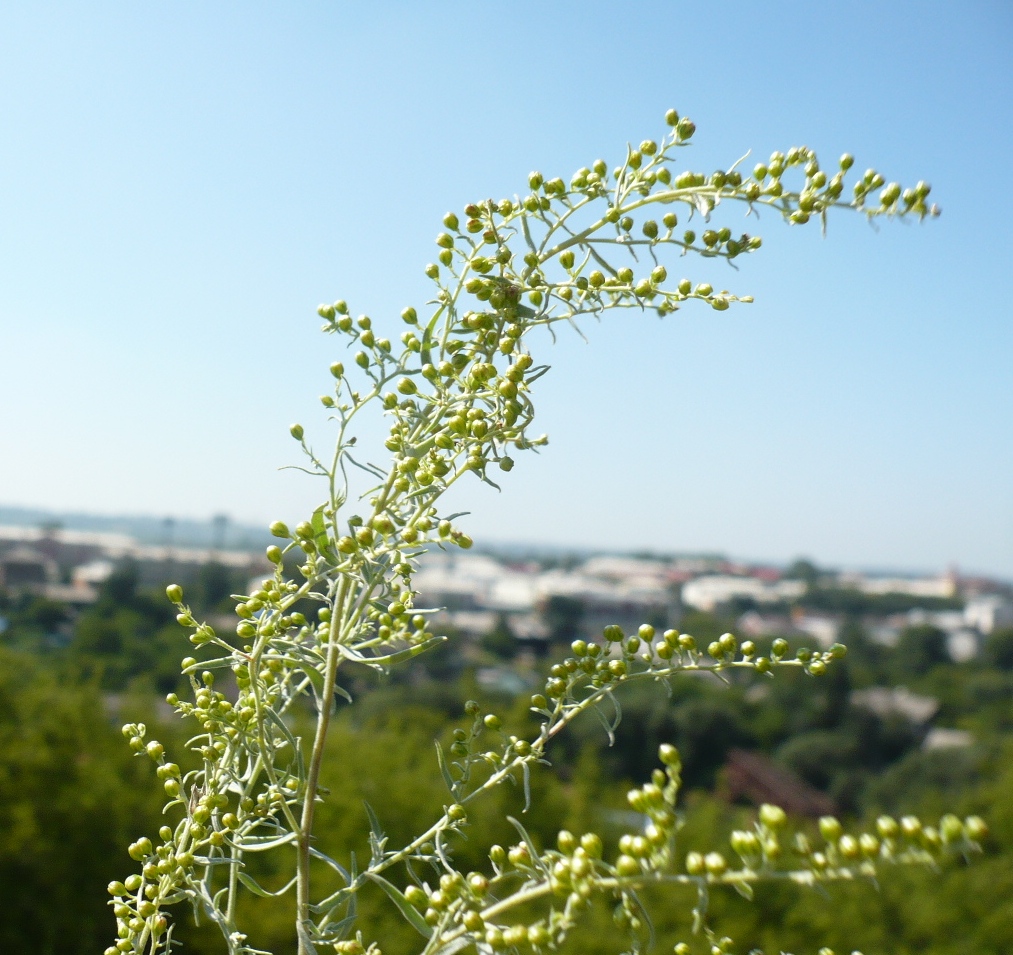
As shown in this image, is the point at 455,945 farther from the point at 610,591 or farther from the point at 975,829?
the point at 610,591

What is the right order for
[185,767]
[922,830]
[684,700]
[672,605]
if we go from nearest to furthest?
[922,830] → [185,767] → [684,700] → [672,605]

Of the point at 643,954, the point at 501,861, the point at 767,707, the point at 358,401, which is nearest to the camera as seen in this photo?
the point at 643,954

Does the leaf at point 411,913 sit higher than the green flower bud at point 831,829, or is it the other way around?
the green flower bud at point 831,829

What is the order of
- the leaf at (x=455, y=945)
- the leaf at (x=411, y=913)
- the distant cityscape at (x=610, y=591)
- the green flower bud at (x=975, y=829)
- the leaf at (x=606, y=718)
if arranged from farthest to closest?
the distant cityscape at (x=610, y=591) → the leaf at (x=606, y=718) → the leaf at (x=411, y=913) → the leaf at (x=455, y=945) → the green flower bud at (x=975, y=829)

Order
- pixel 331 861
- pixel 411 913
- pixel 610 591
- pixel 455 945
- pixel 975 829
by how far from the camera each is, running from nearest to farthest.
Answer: pixel 975 829 → pixel 455 945 → pixel 411 913 → pixel 331 861 → pixel 610 591

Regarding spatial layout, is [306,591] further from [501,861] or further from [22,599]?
[22,599]

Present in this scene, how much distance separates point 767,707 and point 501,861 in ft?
123

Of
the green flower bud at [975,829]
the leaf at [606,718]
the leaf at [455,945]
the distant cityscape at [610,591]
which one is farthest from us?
the distant cityscape at [610,591]

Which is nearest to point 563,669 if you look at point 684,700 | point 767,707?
point 684,700

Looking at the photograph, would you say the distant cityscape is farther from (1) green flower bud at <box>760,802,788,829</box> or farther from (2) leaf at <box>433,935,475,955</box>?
(1) green flower bud at <box>760,802,788,829</box>

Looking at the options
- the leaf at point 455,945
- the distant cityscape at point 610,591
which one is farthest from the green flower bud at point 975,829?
the distant cityscape at point 610,591

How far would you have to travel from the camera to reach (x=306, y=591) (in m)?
1.25

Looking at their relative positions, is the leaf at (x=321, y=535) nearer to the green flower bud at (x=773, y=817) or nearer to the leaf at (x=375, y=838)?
the leaf at (x=375, y=838)

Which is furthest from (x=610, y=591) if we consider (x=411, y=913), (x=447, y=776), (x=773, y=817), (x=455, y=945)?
(x=773, y=817)
